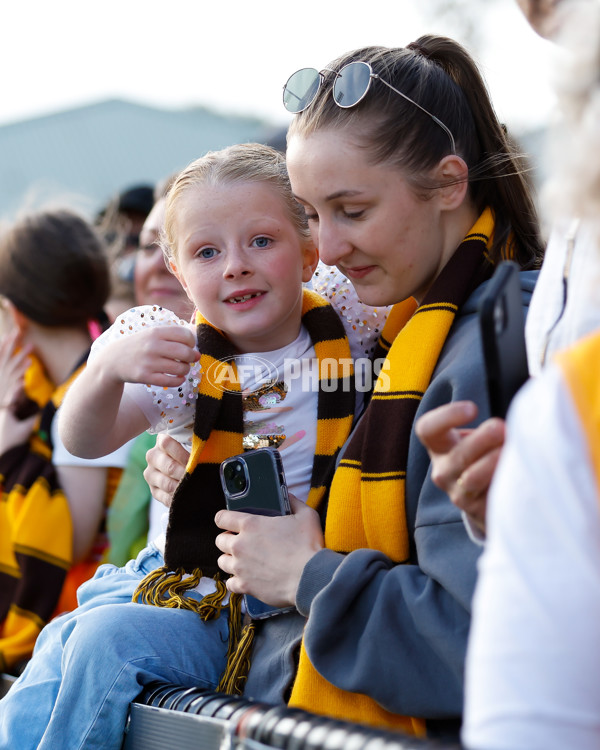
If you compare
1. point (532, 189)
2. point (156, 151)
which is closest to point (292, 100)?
point (532, 189)

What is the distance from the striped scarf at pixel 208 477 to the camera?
2137 millimetres

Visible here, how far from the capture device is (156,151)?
17.9 meters

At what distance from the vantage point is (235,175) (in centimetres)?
228

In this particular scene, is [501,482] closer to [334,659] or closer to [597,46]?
[597,46]

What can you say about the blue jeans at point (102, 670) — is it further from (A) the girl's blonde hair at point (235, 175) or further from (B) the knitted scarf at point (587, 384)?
(B) the knitted scarf at point (587, 384)

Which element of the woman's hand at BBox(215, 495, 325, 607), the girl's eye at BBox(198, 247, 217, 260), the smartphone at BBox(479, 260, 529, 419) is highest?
the girl's eye at BBox(198, 247, 217, 260)

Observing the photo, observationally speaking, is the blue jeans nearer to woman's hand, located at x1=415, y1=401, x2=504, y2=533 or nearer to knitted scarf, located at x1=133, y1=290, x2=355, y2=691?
knitted scarf, located at x1=133, y1=290, x2=355, y2=691

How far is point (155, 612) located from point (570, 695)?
1.29 metres

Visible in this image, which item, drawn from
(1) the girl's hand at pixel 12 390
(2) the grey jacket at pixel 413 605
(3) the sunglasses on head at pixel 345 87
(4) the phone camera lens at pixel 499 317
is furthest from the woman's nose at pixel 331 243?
(1) the girl's hand at pixel 12 390

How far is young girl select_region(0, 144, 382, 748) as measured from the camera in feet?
6.41

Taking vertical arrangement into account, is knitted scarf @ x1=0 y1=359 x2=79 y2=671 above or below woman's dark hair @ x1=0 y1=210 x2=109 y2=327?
below

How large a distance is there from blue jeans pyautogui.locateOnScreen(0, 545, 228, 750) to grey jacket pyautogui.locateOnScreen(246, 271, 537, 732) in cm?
41

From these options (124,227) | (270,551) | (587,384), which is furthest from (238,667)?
(124,227)

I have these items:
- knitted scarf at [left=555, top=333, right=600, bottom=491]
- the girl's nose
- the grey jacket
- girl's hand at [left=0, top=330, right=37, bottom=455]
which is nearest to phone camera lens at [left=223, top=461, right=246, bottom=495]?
the grey jacket
